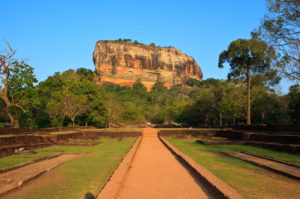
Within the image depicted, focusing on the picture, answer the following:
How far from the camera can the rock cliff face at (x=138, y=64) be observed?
10662cm

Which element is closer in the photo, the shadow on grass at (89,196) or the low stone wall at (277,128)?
the shadow on grass at (89,196)

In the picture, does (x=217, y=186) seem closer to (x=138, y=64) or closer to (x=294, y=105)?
(x=294, y=105)

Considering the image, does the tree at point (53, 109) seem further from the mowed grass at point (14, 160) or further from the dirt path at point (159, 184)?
A: the dirt path at point (159, 184)

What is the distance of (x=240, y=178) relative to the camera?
218 inches

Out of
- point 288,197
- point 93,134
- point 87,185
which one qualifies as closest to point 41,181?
point 87,185

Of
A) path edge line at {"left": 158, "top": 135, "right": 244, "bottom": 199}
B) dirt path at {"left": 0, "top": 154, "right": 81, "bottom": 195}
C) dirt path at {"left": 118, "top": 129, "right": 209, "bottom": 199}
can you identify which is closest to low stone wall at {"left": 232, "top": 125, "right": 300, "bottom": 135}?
dirt path at {"left": 118, "top": 129, "right": 209, "bottom": 199}

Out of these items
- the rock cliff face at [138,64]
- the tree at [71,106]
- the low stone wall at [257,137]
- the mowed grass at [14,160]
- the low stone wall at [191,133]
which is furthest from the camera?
the rock cliff face at [138,64]

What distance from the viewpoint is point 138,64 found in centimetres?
11088

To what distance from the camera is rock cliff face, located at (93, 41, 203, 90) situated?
4198 inches

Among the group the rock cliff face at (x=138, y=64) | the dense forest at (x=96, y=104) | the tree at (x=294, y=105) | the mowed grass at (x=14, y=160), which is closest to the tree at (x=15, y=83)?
the dense forest at (x=96, y=104)

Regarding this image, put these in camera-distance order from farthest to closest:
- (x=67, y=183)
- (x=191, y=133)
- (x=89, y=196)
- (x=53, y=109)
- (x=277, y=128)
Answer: (x=53, y=109)
(x=191, y=133)
(x=277, y=128)
(x=67, y=183)
(x=89, y=196)

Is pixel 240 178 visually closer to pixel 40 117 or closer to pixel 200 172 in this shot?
pixel 200 172

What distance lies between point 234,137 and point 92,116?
20151mm

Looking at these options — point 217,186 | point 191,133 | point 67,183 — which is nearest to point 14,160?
point 67,183
